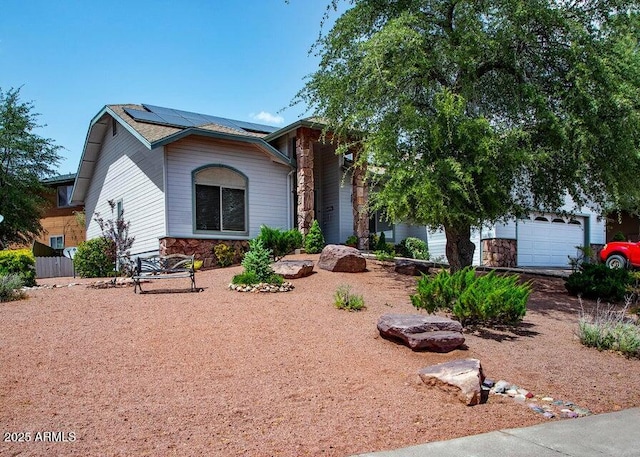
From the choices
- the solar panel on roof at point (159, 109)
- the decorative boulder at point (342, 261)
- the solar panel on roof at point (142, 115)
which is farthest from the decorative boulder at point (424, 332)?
the solar panel on roof at point (159, 109)

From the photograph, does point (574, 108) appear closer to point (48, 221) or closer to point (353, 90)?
point (353, 90)

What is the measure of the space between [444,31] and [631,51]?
13.1 feet

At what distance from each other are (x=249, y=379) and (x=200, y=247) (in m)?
10.5

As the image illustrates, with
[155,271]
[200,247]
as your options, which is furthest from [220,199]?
[155,271]

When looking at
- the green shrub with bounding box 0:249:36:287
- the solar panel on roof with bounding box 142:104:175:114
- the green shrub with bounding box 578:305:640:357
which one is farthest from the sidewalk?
the solar panel on roof with bounding box 142:104:175:114

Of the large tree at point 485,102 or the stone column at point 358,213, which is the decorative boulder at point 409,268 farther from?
the stone column at point 358,213

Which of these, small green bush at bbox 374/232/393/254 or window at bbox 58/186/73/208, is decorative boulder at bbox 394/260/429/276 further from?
window at bbox 58/186/73/208

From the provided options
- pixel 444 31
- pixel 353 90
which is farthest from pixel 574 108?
pixel 353 90

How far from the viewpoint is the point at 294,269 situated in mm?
11461

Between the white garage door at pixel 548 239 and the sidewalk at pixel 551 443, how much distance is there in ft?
50.1

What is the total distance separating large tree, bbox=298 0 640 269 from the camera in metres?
9.77

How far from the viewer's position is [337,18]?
12.0m

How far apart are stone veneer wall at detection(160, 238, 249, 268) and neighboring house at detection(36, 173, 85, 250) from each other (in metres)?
13.0

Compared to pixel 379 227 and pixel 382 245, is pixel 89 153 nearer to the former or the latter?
pixel 379 227
